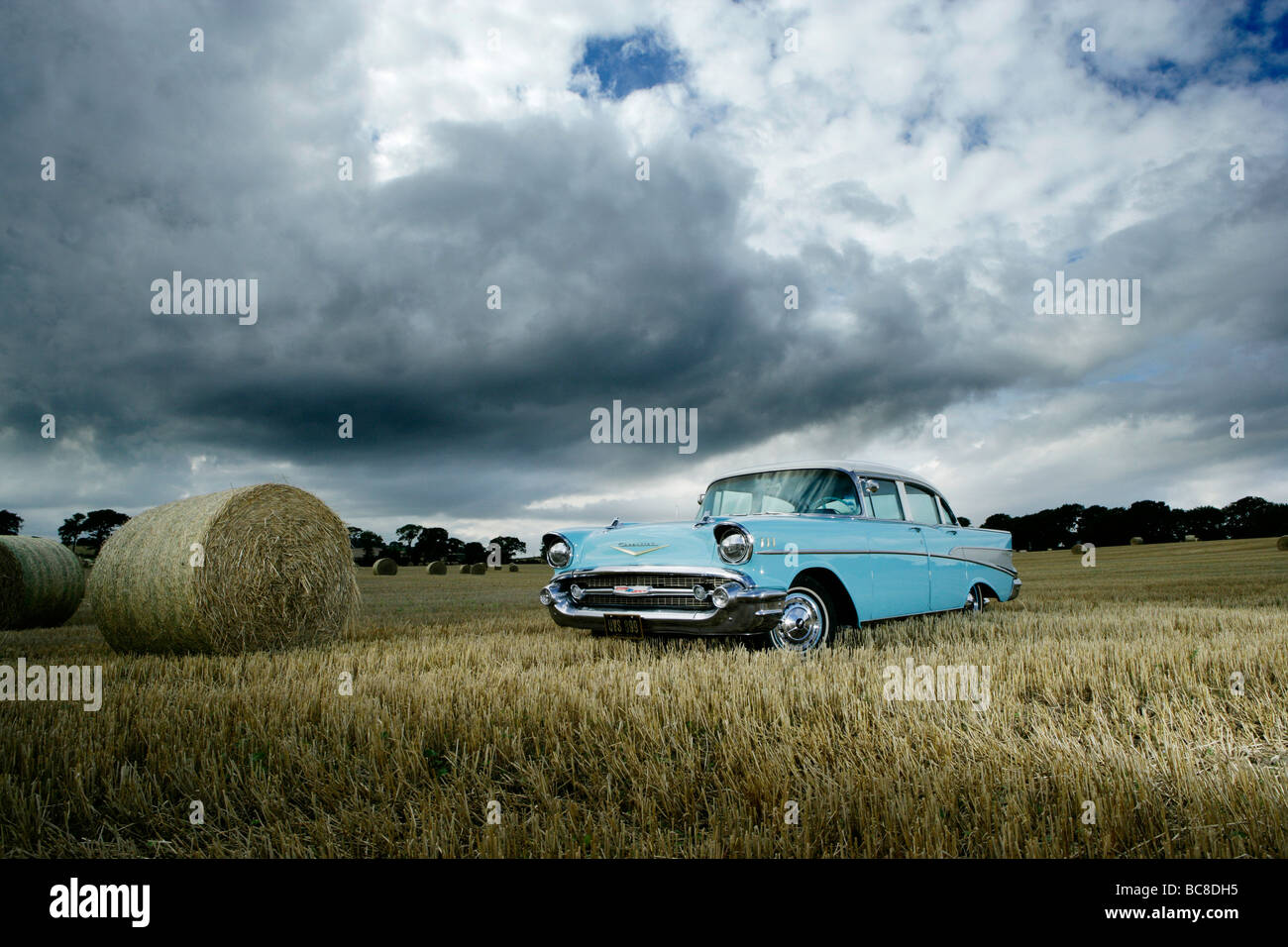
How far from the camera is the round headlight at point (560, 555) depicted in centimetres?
677

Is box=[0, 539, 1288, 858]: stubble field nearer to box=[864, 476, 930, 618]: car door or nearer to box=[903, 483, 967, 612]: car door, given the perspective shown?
box=[864, 476, 930, 618]: car door

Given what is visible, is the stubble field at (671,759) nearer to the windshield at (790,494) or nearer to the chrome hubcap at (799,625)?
the chrome hubcap at (799,625)

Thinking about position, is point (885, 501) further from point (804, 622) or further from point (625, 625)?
point (625, 625)

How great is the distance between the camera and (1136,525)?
168 feet

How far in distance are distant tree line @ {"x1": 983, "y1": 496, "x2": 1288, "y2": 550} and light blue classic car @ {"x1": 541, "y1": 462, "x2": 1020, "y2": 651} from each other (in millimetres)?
44723

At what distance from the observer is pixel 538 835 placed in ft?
8.08

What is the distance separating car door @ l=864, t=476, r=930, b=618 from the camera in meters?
6.57

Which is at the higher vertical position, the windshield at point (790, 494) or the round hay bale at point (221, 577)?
the windshield at point (790, 494)

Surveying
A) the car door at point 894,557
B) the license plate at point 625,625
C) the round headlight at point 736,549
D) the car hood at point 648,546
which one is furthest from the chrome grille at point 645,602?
the car door at point 894,557

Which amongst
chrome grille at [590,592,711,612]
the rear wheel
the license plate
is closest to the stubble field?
the license plate

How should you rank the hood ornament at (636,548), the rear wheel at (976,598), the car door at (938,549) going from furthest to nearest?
the rear wheel at (976,598) → the car door at (938,549) → the hood ornament at (636,548)

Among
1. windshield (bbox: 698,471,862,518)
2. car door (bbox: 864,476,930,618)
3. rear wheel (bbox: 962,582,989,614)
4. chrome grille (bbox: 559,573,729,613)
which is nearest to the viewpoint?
chrome grille (bbox: 559,573,729,613)

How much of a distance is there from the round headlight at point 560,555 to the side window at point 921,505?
134 inches
